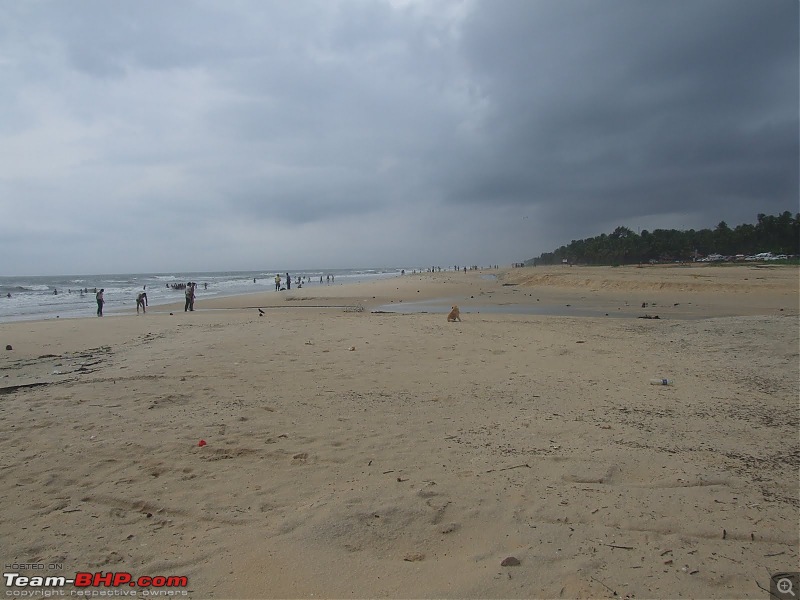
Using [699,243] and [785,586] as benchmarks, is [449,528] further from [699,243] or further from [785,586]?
[699,243]

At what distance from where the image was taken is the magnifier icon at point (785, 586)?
96.4 inches

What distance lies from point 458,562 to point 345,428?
255 cm

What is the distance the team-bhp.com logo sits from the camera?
2.63 metres

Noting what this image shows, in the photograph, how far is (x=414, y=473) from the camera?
3957 mm

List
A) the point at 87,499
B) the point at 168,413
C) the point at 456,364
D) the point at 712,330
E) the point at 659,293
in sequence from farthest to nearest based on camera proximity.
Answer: the point at 659,293 → the point at 712,330 → the point at 456,364 → the point at 168,413 → the point at 87,499

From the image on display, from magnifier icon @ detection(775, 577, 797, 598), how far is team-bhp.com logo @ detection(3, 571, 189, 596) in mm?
3495

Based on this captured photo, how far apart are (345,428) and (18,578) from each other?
2979 millimetres

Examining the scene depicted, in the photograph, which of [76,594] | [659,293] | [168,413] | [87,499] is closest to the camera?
[76,594]

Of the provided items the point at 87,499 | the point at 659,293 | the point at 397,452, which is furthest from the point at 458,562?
the point at 659,293

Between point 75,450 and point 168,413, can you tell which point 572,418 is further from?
point 75,450

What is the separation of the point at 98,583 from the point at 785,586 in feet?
13.6

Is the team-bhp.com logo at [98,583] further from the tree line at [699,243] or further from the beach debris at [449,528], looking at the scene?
the tree line at [699,243]

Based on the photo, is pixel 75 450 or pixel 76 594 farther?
pixel 75 450

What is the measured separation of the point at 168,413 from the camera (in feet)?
18.4
